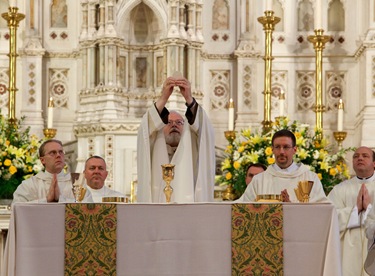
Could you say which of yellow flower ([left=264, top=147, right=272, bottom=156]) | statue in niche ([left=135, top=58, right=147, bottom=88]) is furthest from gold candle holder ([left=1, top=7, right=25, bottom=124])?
yellow flower ([left=264, top=147, right=272, bottom=156])

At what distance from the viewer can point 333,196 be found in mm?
9680

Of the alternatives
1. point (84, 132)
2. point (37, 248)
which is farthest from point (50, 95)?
point (37, 248)

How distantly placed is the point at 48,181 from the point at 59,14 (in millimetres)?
6118

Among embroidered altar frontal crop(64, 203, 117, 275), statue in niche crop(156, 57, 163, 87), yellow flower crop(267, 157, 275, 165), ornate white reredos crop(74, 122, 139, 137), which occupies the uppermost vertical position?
statue in niche crop(156, 57, 163, 87)

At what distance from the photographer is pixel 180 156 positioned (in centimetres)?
827

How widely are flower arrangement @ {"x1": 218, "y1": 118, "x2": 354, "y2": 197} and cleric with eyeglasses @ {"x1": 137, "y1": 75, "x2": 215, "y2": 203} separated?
3.50 meters

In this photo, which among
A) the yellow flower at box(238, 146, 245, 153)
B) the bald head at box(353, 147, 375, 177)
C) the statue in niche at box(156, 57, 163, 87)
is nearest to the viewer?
the bald head at box(353, 147, 375, 177)

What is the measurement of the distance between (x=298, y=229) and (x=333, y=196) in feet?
8.84

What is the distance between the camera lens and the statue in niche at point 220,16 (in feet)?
48.4

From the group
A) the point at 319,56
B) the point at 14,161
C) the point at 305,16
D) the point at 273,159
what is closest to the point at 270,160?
the point at 273,159

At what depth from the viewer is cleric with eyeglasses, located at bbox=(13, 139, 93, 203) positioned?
27.7ft

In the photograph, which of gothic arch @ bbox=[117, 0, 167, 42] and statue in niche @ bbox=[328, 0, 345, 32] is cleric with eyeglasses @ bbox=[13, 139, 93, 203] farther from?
statue in niche @ bbox=[328, 0, 345, 32]

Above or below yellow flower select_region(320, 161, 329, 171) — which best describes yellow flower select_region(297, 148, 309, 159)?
above

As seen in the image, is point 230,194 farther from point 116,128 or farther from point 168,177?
point 168,177
